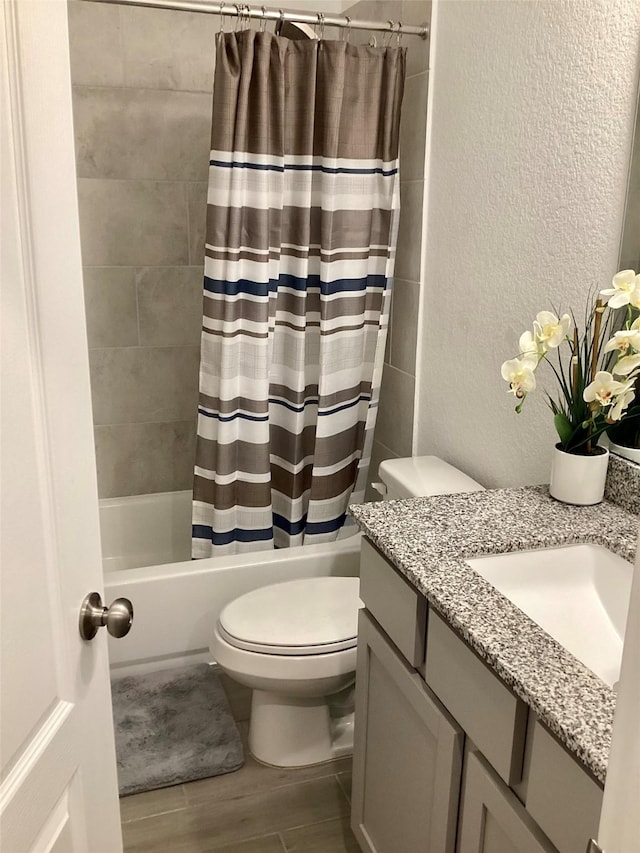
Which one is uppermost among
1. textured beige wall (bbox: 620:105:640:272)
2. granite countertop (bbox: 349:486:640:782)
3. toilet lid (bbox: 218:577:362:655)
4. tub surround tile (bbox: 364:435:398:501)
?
textured beige wall (bbox: 620:105:640:272)

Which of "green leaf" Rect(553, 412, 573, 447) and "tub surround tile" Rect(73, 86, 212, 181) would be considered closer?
"green leaf" Rect(553, 412, 573, 447)

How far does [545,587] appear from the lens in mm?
1459

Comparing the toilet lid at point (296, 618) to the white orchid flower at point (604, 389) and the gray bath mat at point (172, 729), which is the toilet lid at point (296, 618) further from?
the white orchid flower at point (604, 389)

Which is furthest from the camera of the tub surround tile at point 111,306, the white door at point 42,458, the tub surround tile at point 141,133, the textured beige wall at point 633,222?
the tub surround tile at point 111,306

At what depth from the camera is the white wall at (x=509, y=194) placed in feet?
5.30

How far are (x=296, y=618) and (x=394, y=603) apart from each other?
2.02ft

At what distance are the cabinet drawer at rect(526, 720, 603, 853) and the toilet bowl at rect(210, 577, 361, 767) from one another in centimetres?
92

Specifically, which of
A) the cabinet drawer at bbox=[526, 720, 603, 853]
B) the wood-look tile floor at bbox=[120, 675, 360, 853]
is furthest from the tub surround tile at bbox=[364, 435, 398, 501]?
the cabinet drawer at bbox=[526, 720, 603, 853]

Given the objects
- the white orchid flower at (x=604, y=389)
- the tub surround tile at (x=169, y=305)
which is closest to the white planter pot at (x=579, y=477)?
the white orchid flower at (x=604, y=389)

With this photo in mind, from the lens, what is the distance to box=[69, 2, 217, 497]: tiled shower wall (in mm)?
2770

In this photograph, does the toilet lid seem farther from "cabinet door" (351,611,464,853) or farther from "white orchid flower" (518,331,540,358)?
"white orchid flower" (518,331,540,358)

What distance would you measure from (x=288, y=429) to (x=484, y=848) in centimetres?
155

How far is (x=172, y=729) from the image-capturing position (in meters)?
2.26

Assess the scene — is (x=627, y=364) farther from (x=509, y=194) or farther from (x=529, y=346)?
(x=509, y=194)
